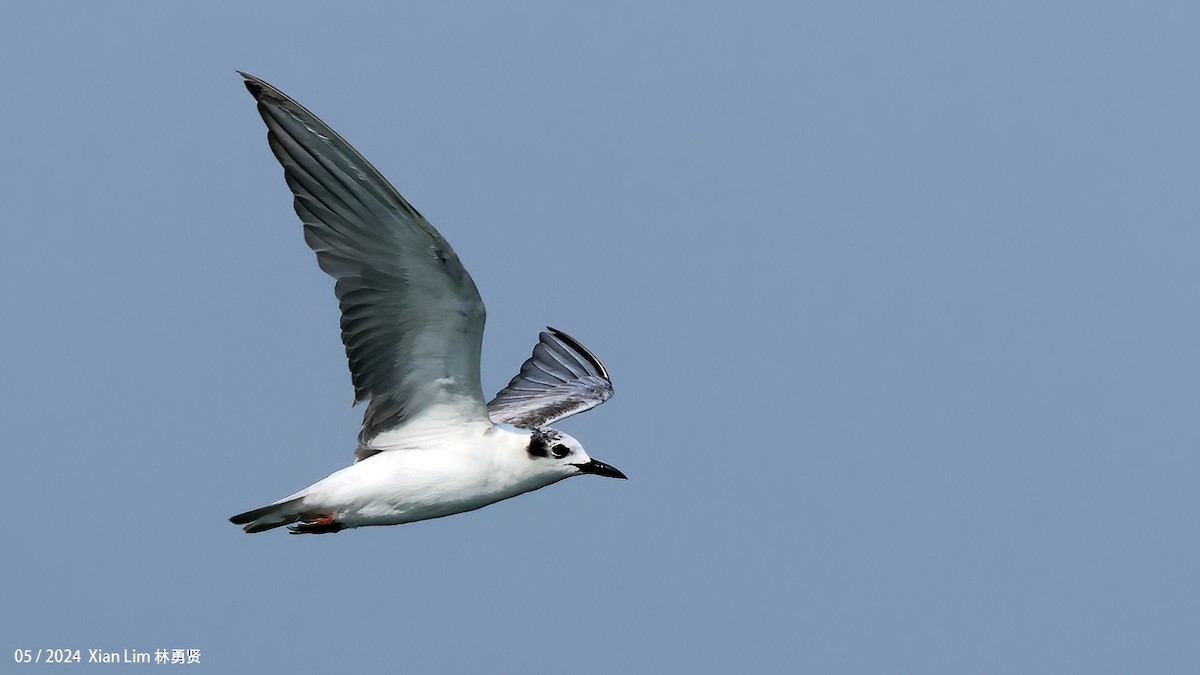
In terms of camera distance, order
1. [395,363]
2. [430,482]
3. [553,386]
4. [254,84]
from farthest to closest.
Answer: [553,386] → [395,363] → [430,482] → [254,84]

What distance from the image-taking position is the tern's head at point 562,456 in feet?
48.3

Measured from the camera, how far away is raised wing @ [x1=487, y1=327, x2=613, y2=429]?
1750cm

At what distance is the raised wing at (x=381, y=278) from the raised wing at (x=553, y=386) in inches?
87.7

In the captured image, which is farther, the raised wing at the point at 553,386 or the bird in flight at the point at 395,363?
the raised wing at the point at 553,386

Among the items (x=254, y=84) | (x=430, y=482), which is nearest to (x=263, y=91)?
(x=254, y=84)

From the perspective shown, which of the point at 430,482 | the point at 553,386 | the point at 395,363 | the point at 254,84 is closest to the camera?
the point at 254,84

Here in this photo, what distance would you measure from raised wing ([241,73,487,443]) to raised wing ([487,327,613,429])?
2.23 meters

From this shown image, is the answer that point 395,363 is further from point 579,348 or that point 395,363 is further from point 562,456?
point 579,348

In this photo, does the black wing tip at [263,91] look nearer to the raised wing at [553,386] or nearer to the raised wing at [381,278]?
the raised wing at [381,278]

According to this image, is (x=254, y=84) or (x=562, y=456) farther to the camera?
(x=562, y=456)

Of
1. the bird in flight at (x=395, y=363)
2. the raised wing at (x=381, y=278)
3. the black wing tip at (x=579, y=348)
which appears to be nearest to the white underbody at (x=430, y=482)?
the bird in flight at (x=395, y=363)

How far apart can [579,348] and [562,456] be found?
13.2 ft

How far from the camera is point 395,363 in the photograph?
1493 centimetres

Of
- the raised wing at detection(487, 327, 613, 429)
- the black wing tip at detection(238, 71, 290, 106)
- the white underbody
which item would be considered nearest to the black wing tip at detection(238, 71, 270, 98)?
the black wing tip at detection(238, 71, 290, 106)
